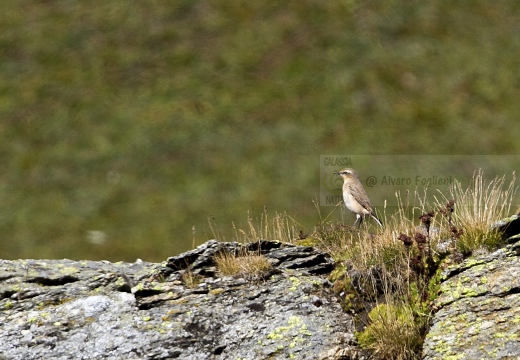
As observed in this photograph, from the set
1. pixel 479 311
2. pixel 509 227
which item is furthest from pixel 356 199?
pixel 479 311

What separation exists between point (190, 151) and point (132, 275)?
5497 centimetres

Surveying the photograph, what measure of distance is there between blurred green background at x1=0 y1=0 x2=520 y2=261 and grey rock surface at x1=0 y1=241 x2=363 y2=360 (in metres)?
38.3

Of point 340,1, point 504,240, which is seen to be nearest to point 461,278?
point 504,240

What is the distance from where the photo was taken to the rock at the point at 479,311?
833 centimetres

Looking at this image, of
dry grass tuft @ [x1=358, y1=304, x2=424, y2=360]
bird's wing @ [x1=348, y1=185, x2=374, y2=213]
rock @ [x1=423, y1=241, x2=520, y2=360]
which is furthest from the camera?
bird's wing @ [x1=348, y1=185, x2=374, y2=213]

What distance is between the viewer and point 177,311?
32.0ft

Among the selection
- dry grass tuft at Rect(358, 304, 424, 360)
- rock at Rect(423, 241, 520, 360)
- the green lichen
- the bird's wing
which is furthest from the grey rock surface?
the bird's wing

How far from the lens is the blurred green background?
58281 mm

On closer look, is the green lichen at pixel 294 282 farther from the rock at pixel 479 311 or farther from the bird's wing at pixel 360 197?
the bird's wing at pixel 360 197

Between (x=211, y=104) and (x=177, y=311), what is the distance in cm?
6255

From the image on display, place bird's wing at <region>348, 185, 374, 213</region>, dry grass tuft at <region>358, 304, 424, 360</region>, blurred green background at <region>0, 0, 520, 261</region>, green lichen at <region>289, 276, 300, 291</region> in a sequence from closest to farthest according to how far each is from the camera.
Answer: dry grass tuft at <region>358, 304, 424, 360</region>
green lichen at <region>289, 276, 300, 291</region>
bird's wing at <region>348, 185, 374, 213</region>
blurred green background at <region>0, 0, 520, 261</region>

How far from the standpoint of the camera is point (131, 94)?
72500 millimetres

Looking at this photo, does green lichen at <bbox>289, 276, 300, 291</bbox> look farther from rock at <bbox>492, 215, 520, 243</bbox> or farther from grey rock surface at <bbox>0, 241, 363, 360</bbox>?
rock at <bbox>492, 215, 520, 243</bbox>

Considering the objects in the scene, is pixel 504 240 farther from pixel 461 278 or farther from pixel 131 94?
pixel 131 94
